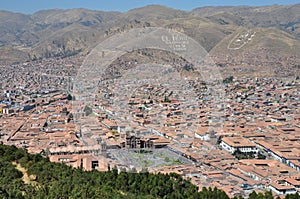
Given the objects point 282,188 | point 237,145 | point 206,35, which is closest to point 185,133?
point 282,188

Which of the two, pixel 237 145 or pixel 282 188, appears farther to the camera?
pixel 237 145

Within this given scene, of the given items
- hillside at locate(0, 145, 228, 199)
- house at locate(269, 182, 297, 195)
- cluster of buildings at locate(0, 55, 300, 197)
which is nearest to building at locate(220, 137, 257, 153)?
cluster of buildings at locate(0, 55, 300, 197)

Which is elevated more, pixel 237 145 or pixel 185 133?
pixel 185 133

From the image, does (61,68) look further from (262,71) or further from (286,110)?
(286,110)

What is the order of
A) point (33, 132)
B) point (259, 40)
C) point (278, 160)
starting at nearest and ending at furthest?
point (278, 160)
point (33, 132)
point (259, 40)

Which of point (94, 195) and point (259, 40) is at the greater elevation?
point (259, 40)

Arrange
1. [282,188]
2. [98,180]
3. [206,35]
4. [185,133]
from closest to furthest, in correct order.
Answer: [98,180] < [282,188] < [185,133] < [206,35]

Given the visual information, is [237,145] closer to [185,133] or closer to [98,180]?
[185,133]

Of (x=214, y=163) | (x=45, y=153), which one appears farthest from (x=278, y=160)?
(x=45, y=153)

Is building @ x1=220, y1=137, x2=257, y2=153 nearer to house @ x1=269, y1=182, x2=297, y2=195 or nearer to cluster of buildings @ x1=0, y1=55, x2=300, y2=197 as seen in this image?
cluster of buildings @ x1=0, y1=55, x2=300, y2=197

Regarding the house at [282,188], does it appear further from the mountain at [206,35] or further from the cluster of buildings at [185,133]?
the mountain at [206,35]

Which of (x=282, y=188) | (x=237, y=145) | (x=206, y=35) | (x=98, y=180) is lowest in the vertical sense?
(x=282, y=188)
